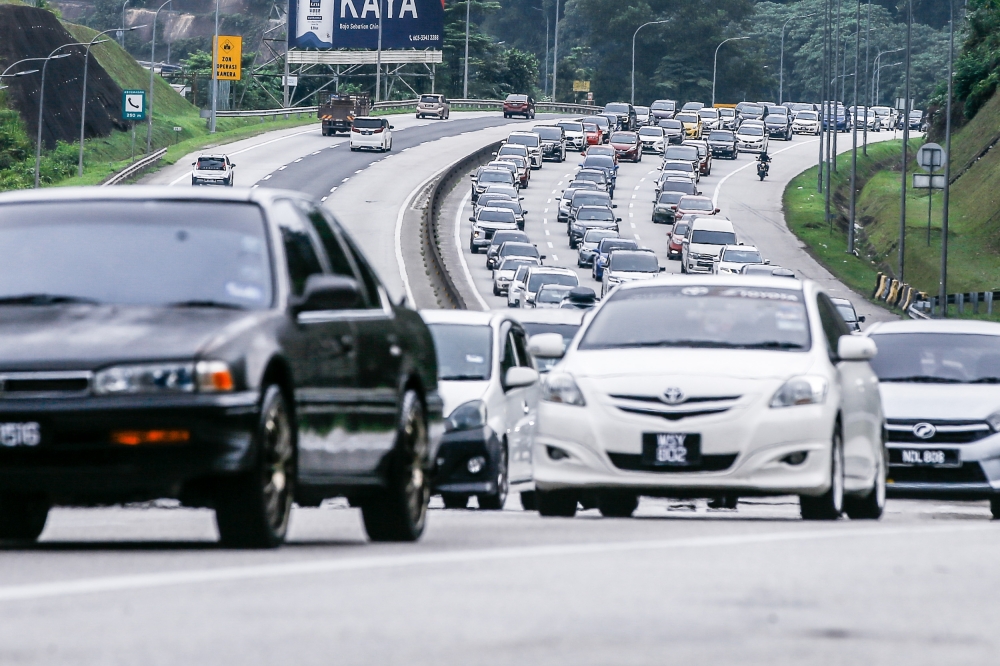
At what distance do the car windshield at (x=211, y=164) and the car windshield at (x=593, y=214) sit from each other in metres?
14.3

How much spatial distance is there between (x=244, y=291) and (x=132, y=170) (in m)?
78.1

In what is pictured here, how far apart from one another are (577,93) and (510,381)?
17051 cm

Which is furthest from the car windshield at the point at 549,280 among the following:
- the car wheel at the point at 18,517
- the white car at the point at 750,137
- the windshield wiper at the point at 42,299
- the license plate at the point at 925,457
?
the white car at the point at 750,137

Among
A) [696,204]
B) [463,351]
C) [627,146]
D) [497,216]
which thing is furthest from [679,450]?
[627,146]

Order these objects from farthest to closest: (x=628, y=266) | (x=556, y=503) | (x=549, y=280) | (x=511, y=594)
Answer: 1. (x=628, y=266)
2. (x=549, y=280)
3. (x=556, y=503)
4. (x=511, y=594)

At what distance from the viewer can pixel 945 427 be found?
1599 cm

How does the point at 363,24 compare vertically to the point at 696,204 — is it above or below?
above

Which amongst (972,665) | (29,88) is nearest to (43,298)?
(972,665)

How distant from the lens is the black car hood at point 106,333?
320 inches

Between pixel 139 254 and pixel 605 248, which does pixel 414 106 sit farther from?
pixel 139 254

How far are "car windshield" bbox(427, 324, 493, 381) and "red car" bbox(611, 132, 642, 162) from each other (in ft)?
312

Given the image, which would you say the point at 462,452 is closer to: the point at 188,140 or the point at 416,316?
the point at 416,316

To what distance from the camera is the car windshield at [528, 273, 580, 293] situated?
52875 millimetres

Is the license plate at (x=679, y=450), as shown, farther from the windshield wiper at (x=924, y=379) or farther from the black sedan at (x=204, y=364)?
the windshield wiper at (x=924, y=379)
